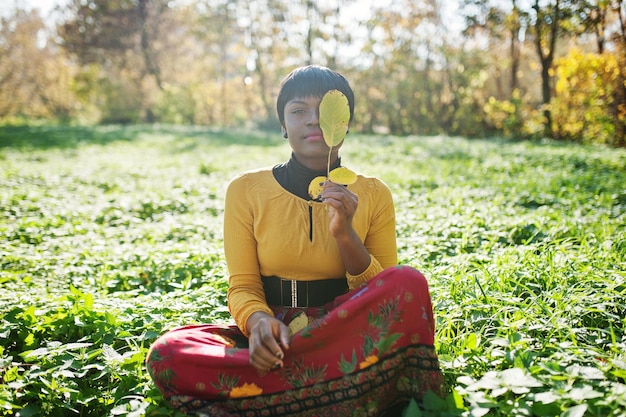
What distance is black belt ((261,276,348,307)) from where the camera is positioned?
187 centimetres

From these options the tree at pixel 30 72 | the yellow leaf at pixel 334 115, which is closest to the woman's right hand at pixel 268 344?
the yellow leaf at pixel 334 115

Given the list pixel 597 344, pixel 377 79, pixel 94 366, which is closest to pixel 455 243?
pixel 597 344

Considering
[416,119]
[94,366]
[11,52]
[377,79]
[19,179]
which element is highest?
[11,52]

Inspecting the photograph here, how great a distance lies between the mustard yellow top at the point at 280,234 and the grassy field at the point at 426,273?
51 cm

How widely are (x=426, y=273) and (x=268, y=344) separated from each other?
157 cm

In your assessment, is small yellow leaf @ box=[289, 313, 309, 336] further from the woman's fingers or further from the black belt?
the woman's fingers

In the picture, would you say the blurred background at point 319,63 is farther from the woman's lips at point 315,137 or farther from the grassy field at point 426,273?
the woman's lips at point 315,137

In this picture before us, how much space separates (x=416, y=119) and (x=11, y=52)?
69.9 feet

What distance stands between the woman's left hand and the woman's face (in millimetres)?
257

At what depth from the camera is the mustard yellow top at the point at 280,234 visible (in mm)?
1838

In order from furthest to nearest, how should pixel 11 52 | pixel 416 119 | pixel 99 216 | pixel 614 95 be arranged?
pixel 11 52 → pixel 416 119 → pixel 614 95 → pixel 99 216

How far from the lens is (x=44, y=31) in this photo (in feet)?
85.4

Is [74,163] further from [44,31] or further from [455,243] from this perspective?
[44,31]

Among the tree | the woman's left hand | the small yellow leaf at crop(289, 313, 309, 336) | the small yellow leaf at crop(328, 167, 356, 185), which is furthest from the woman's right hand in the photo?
the tree
